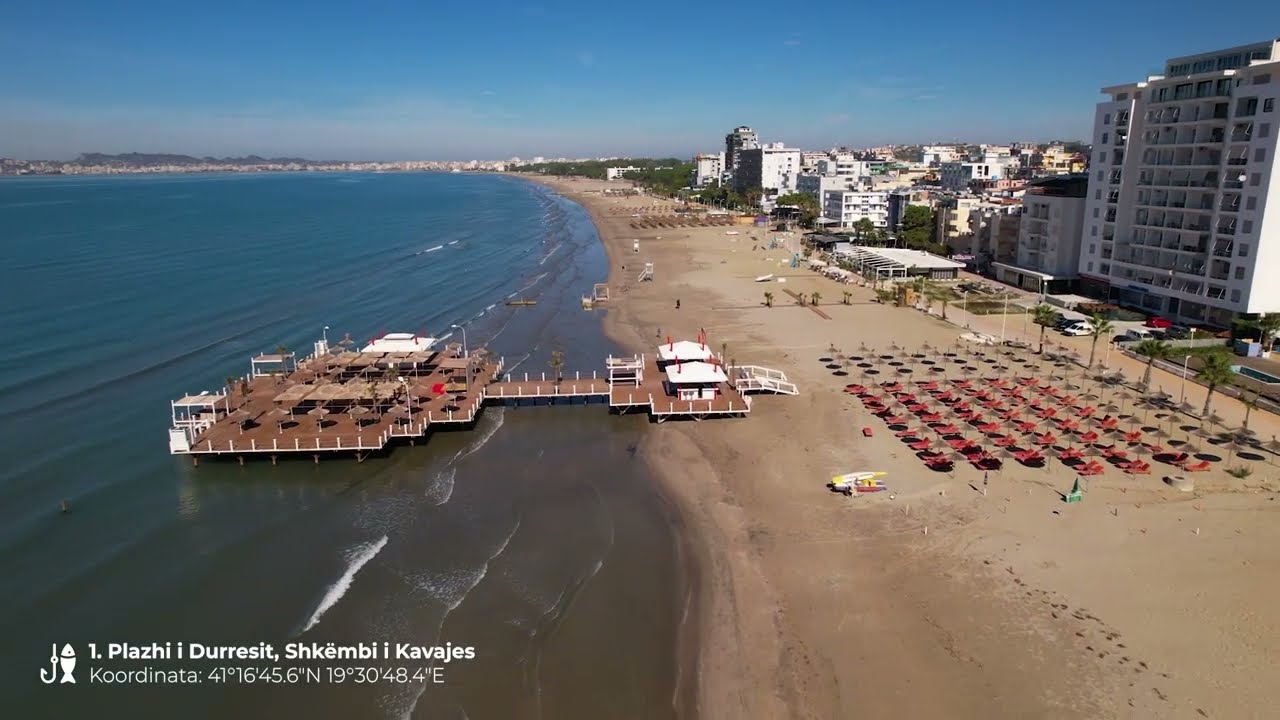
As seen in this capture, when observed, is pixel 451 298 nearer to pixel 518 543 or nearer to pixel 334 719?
pixel 518 543

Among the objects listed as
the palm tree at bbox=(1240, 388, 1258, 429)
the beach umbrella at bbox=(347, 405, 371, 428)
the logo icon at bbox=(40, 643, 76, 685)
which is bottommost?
the logo icon at bbox=(40, 643, 76, 685)

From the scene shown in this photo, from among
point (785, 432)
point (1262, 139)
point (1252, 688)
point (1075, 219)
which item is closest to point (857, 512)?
point (785, 432)

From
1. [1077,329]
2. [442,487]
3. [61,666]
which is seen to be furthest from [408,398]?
[1077,329]

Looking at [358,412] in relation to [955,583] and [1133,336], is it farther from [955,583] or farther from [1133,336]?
[1133,336]

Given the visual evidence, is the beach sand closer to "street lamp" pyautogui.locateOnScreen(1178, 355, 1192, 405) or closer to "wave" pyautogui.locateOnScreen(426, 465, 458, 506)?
"street lamp" pyautogui.locateOnScreen(1178, 355, 1192, 405)

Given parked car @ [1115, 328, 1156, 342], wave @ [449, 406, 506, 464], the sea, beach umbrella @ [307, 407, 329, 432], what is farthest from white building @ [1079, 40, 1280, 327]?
beach umbrella @ [307, 407, 329, 432]
